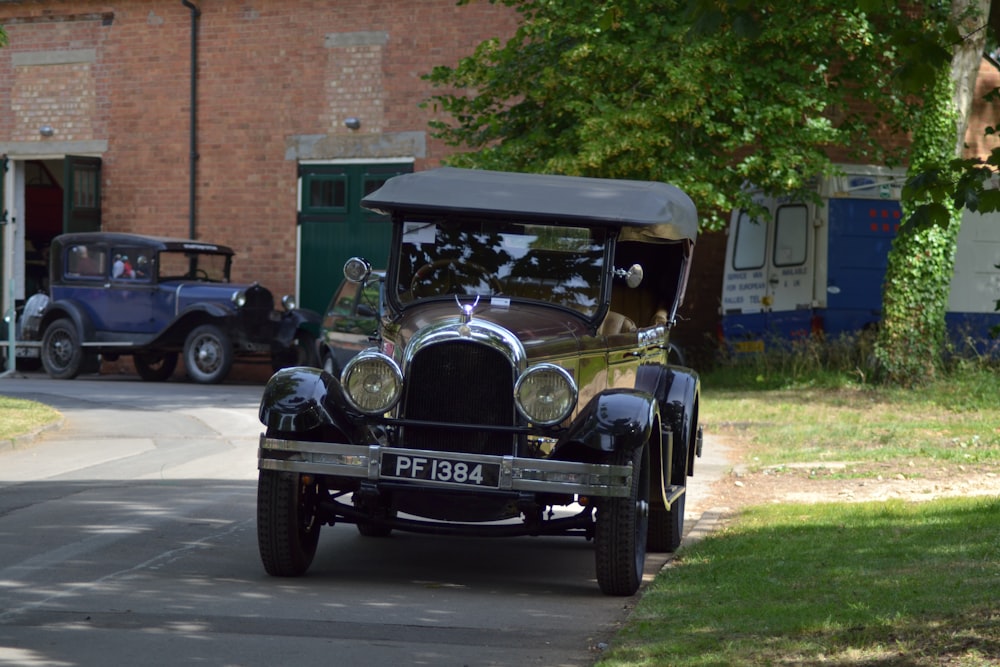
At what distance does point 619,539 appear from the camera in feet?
21.8

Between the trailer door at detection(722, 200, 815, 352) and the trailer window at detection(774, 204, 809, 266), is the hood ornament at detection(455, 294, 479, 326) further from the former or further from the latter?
the trailer window at detection(774, 204, 809, 266)

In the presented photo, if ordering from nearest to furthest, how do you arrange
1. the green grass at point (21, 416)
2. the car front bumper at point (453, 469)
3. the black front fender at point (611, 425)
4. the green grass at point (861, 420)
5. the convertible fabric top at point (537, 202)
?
the car front bumper at point (453, 469), the black front fender at point (611, 425), the convertible fabric top at point (537, 202), the green grass at point (861, 420), the green grass at point (21, 416)

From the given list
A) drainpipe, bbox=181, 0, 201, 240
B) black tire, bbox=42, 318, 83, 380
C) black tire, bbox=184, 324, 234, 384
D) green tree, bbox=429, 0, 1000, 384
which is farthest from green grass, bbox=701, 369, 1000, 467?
drainpipe, bbox=181, 0, 201, 240

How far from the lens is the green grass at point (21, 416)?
13.5 meters

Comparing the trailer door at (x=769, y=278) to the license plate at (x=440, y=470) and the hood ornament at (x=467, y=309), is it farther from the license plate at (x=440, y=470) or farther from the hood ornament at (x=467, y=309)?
the license plate at (x=440, y=470)

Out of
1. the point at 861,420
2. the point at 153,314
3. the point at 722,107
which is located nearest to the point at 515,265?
the point at 861,420

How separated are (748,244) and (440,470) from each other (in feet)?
49.1

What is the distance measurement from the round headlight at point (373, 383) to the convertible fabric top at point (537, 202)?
1263mm

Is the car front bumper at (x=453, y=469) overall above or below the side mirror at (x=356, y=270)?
below

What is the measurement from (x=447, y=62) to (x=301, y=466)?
17.4 metres

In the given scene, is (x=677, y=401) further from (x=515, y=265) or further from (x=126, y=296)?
(x=126, y=296)

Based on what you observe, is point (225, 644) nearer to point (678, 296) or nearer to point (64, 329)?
point (678, 296)

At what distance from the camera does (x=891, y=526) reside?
328 inches

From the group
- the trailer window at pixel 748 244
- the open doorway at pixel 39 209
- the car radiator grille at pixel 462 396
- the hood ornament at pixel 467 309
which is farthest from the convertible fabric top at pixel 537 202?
the open doorway at pixel 39 209
